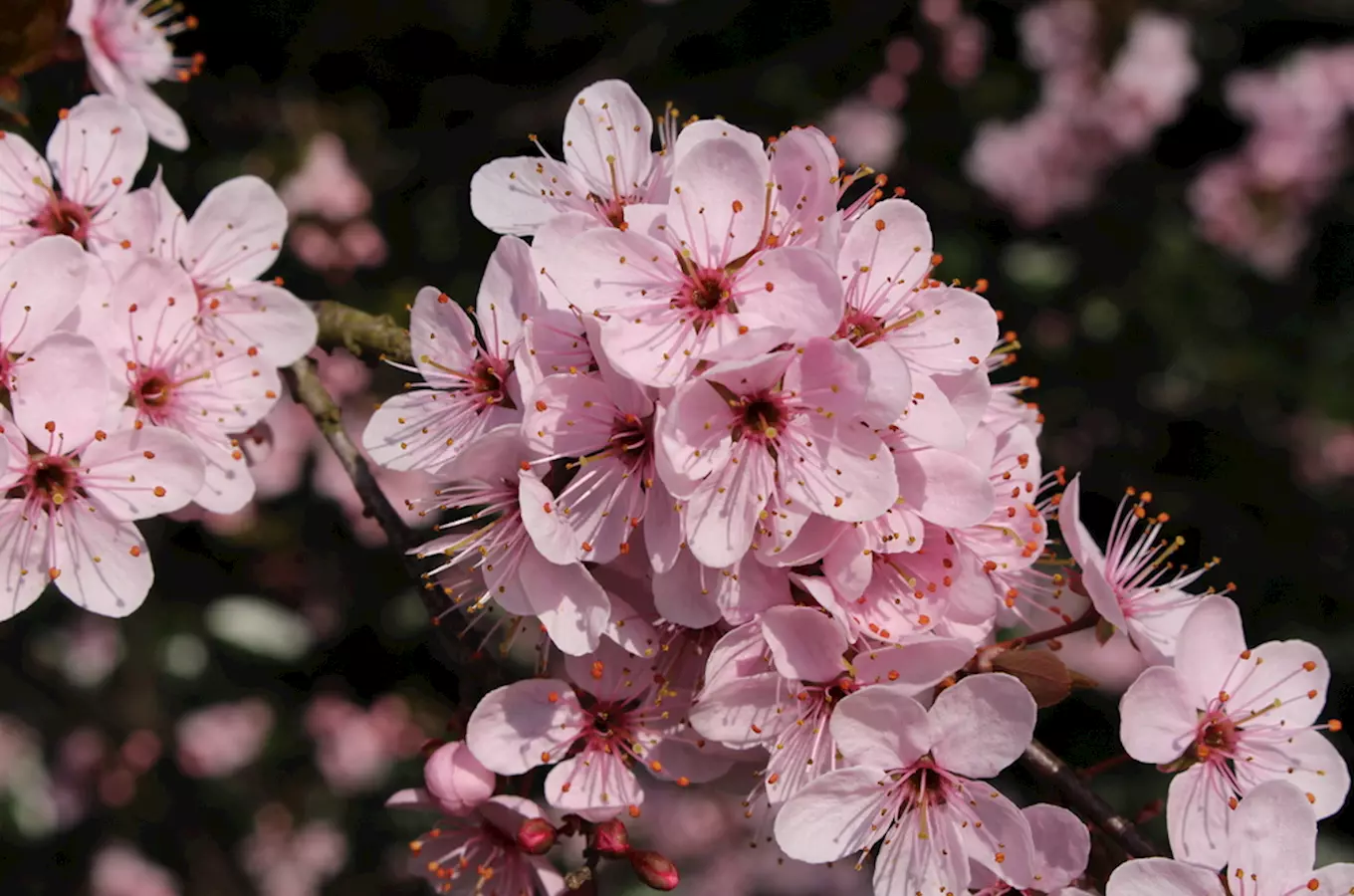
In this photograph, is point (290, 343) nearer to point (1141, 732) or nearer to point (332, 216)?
point (1141, 732)

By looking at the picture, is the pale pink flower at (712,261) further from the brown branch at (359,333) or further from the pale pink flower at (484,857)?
the pale pink flower at (484,857)

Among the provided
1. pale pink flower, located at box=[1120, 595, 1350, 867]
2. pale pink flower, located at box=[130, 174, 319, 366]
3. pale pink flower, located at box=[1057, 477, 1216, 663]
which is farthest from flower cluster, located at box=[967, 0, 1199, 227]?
pale pink flower, located at box=[130, 174, 319, 366]

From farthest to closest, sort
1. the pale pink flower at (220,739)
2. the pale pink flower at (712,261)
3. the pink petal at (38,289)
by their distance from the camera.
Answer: the pale pink flower at (220,739) → the pink petal at (38,289) → the pale pink flower at (712,261)

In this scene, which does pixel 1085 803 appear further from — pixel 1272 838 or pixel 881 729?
pixel 881 729

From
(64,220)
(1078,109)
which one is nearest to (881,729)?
(64,220)

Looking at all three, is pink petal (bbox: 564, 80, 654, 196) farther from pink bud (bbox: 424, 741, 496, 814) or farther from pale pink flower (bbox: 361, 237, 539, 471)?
pink bud (bbox: 424, 741, 496, 814)

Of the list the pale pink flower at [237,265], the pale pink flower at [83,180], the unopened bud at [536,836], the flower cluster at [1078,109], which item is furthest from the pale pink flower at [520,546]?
Result: the flower cluster at [1078,109]
